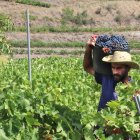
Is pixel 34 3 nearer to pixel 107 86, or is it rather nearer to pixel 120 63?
pixel 107 86

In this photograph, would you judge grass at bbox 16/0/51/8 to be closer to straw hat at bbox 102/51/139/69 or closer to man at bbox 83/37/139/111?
man at bbox 83/37/139/111

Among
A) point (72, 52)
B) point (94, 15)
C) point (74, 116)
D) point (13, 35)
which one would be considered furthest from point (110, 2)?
point (74, 116)

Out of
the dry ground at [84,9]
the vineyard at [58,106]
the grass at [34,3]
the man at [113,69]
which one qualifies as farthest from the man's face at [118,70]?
the grass at [34,3]

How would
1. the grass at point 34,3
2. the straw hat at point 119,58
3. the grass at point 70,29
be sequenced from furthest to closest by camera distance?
1. the grass at point 34,3
2. the grass at point 70,29
3. the straw hat at point 119,58

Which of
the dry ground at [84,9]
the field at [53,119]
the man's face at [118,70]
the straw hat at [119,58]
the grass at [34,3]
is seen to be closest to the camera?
the field at [53,119]

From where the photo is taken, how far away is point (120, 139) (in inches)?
190

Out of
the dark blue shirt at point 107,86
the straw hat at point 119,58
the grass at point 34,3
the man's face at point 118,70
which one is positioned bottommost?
the grass at point 34,3

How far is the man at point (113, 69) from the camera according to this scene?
5.18m

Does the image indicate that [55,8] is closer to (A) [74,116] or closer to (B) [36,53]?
(B) [36,53]

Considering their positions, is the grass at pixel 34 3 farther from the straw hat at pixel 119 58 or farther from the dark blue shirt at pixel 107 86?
the straw hat at pixel 119 58

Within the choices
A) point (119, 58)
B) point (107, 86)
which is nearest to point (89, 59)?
point (107, 86)

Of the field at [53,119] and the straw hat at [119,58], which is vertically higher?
the straw hat at [119,58]

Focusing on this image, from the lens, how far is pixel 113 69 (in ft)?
17.3

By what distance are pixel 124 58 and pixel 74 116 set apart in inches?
29.0
